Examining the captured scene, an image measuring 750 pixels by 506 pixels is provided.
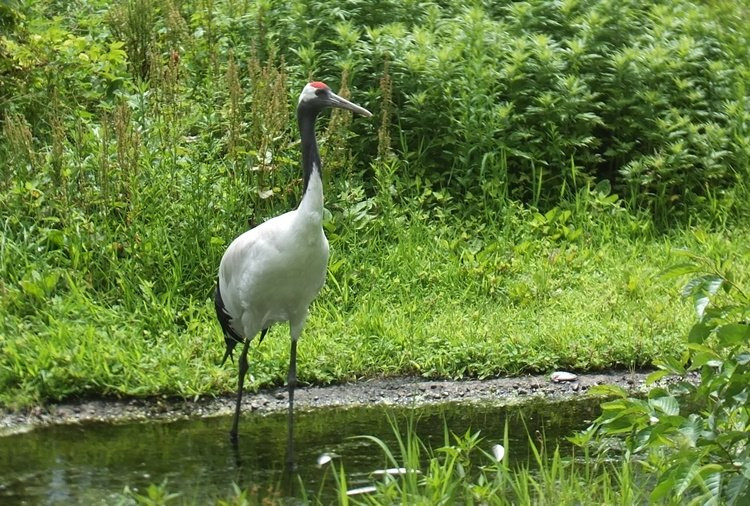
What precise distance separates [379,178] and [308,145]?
2059 millimetres

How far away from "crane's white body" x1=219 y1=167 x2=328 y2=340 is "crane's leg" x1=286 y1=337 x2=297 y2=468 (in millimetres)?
95

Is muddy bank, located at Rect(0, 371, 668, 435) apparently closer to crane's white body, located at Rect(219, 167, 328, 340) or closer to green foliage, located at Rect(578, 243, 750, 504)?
crane's white body, located at Rect(219, 167, 328, 340)

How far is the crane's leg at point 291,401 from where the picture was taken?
550cm

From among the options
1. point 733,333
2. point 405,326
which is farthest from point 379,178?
point 733,333

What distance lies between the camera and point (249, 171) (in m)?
7.51

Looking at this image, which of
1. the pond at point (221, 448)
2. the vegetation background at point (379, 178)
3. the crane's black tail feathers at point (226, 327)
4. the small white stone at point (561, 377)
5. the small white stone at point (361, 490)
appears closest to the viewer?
the small white stone at point (361, 490)

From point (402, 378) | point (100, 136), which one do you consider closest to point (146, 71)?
point (100, 136)

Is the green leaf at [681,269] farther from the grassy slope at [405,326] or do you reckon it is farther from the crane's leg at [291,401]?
the grassy slope at [405,326]

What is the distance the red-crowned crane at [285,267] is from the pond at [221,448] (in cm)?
17

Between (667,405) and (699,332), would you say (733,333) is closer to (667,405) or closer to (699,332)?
(699,332)

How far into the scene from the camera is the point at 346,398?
20.6ft

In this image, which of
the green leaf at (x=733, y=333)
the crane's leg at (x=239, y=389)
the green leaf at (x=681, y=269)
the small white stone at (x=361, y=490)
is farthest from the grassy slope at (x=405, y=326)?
the green leaf at (x=733, y=333)

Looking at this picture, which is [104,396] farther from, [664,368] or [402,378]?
[664,368]

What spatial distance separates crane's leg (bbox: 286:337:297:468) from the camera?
5500 millimetres
